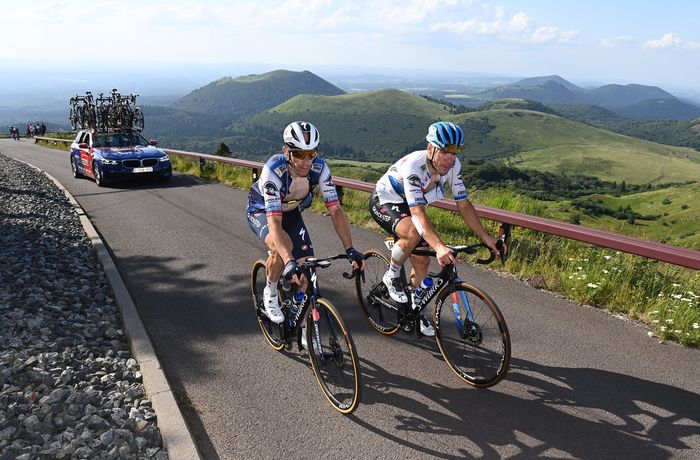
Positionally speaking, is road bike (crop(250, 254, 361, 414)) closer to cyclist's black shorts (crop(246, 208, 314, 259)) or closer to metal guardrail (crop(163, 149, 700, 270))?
cyclist's black shorts (crop(246, 208, 314, 259))

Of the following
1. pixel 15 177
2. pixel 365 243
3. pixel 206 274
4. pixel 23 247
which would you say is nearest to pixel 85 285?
pixel 206 274

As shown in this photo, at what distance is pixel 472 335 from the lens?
14.2 feet

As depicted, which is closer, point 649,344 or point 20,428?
point 20,428

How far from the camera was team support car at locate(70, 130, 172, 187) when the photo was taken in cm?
1512

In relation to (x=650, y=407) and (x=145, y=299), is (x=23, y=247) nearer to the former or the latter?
(x=145, y=299)

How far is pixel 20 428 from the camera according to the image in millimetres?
3506

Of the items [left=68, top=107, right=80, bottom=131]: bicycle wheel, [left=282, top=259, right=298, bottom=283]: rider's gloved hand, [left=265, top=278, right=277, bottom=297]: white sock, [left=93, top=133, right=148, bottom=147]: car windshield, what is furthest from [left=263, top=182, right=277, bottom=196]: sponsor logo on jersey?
[left=68, top=107, right=80, bottom=131]: bicycle wheel

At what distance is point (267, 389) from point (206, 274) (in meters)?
3.47

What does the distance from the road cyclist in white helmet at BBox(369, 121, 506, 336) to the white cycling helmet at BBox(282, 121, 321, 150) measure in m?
1.00

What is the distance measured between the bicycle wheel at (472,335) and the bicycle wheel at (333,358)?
1078 mm

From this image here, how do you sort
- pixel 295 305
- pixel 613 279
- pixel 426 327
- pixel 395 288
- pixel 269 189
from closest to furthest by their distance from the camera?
pixel 269 189 < pixel 295 305 < pixel 395 288 < pixel 426 327 < pixel 613 279

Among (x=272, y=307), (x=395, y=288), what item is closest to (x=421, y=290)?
(x=395, y=288)

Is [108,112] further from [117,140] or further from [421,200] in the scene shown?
[421,200]

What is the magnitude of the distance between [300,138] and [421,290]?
1873 mm
